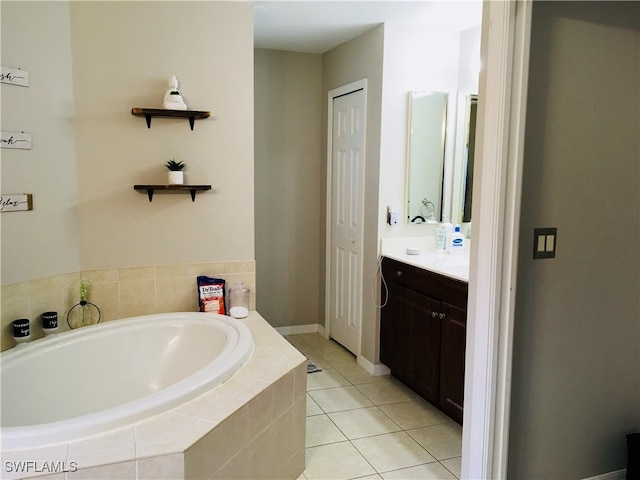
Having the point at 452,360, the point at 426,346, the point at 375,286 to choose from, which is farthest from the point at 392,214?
the point at 452,360

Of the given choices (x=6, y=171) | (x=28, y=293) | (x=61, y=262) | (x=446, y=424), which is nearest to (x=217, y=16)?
(x=6, y=171)

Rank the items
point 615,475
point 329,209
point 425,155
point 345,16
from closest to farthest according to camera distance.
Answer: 1. point 615,475
2. point 345,16
3. point 425,155
4. point 329,209

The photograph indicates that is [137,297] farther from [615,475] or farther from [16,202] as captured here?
[615,475]

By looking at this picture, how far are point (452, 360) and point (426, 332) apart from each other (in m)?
0.26

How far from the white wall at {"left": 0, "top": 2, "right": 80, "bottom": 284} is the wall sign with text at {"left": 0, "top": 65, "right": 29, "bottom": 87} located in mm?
21

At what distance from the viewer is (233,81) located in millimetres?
2717

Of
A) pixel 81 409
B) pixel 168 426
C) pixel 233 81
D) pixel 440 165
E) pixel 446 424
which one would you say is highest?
pixel 233 81

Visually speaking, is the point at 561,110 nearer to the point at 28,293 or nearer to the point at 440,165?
the point at 440,165

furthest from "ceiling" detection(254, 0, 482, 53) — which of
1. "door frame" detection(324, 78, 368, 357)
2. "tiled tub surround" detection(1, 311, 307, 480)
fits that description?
"tiled tub surround" detection(1, 311, 307, 480)

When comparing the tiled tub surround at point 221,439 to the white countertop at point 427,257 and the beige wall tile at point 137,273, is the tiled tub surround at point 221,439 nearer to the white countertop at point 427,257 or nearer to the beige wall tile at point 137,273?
the beige wall tile at point 137,273

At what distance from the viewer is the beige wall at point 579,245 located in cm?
171

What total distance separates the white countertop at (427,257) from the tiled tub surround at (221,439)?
943 mm

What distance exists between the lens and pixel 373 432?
2.59 m

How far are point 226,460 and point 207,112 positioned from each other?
5.77 ft
